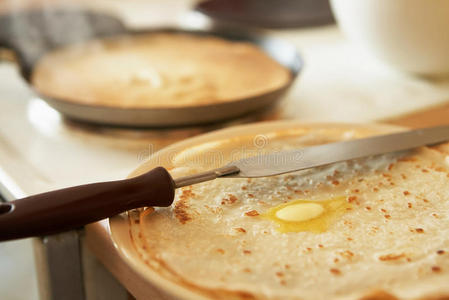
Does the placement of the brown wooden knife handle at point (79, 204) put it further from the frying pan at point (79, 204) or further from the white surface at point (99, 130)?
the white surface at point (99, 130)

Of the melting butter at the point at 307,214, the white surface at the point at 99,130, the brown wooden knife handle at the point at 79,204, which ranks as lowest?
the white surface at the point at 99,130

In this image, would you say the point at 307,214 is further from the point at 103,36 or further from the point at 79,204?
the point at 103,36

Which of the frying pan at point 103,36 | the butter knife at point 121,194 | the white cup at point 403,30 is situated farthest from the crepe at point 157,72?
the butter knife at point 121,194

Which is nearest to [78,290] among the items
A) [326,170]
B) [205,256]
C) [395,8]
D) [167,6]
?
[205,256]

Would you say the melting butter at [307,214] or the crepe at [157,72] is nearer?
the melting butter at [307,214]

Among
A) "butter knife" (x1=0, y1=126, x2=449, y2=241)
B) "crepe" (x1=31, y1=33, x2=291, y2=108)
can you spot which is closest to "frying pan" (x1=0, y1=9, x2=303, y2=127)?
"crepe" (x1=31, y1=33, x2=291, y2=108)

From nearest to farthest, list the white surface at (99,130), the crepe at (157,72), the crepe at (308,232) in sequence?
the crepe at (308,232)
the white surface at (99,130)
the crepe at (157,72)

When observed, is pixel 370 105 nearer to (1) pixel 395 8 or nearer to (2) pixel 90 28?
(1) pixel 395 8
